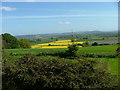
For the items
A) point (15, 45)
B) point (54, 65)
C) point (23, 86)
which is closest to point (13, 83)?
point (23, 86)

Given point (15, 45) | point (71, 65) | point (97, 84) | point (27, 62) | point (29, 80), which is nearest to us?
point (97, 84)

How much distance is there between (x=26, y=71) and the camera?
12.0ft

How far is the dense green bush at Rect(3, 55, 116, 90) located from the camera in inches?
132

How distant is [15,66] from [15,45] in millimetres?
31808

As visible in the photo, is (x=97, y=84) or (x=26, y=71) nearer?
(x=97, y=84)

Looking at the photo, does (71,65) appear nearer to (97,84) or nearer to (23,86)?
(97,84)

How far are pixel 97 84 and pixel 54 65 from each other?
43.0 inches

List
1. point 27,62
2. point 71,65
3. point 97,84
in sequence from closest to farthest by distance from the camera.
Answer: point 97,84 → point 71,65 → point 27,62

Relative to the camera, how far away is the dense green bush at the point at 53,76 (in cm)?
335

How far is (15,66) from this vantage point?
3912 millimetres

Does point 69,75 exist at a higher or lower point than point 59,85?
higher

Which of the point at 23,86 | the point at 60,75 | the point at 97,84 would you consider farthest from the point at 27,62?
the point at 97,84

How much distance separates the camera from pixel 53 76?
344cm

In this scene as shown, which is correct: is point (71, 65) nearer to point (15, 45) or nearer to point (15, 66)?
point (15, 66)
